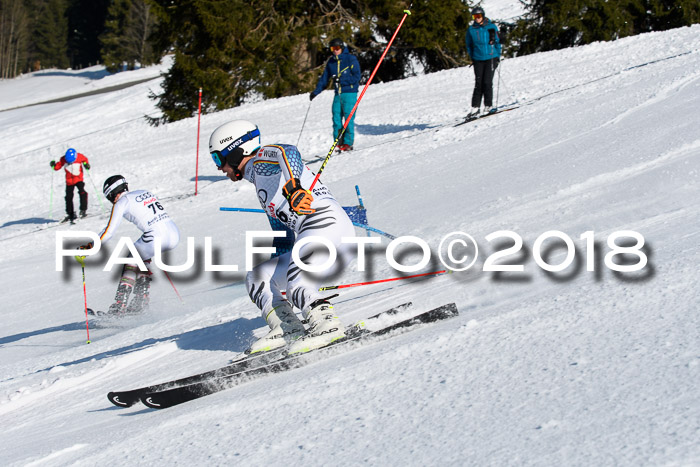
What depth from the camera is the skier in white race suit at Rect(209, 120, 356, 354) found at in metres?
4.53

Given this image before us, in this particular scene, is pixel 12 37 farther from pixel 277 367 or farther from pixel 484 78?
pixel 277 367

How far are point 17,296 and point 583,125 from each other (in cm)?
786

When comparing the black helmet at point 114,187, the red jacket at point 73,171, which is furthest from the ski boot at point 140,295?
the red jacket at point 73,171

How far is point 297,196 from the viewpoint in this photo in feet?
14.3

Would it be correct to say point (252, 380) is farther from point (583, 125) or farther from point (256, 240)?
point (583, 125)

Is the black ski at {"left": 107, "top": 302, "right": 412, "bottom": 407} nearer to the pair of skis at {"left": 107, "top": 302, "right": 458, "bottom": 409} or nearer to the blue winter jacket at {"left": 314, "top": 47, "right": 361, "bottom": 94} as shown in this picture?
the pair of skis at {"left": 107, "top": 302, "right": 458, "bottom": 409}

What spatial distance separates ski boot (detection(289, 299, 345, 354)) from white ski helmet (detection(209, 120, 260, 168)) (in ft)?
3.36

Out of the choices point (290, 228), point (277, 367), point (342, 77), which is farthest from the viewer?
point (342, 77)

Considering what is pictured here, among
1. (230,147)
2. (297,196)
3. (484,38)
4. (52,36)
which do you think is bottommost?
(297,196)

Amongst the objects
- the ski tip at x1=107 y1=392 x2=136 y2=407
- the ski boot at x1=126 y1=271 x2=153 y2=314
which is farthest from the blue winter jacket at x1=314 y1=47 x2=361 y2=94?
the ski tip at x1=107 y1=392 x2=136 y2=407

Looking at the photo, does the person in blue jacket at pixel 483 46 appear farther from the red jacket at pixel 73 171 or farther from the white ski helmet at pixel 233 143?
the white ski helmet at pixel 233 143

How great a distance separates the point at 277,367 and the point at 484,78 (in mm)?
9200

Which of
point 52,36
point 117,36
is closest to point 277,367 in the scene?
point 117,36

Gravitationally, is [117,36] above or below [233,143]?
above
